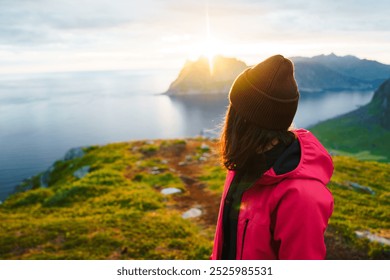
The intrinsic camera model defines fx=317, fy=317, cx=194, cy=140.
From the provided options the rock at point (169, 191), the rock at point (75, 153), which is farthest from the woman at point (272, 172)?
the rock at point (75, 153)

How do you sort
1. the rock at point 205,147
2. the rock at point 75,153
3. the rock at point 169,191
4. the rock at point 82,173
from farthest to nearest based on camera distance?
the rock at point 75,153 → the rock at point 205,147 → the rock at point 82,173 → the rock at point 169,191

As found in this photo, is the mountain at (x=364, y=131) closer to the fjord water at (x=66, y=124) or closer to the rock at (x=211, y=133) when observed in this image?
the fjord water at (x=66, y=124)

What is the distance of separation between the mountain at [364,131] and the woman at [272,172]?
111 meters

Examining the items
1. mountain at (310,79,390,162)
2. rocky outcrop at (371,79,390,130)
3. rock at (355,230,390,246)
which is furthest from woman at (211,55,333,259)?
rocky outcrop at (371,79,390,130)

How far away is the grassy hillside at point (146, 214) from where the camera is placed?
678 cm

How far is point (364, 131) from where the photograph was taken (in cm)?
13050

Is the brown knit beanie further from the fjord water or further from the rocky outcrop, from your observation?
the rocky outcrop

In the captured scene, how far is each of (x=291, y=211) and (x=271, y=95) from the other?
33.3 inches

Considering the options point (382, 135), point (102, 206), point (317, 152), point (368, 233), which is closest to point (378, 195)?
point (368, 233)

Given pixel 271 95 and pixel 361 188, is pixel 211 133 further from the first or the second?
pixel 271 95

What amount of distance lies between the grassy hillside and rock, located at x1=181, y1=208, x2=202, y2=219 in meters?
0.17

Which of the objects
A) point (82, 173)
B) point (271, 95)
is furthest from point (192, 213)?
point (82, 173)
